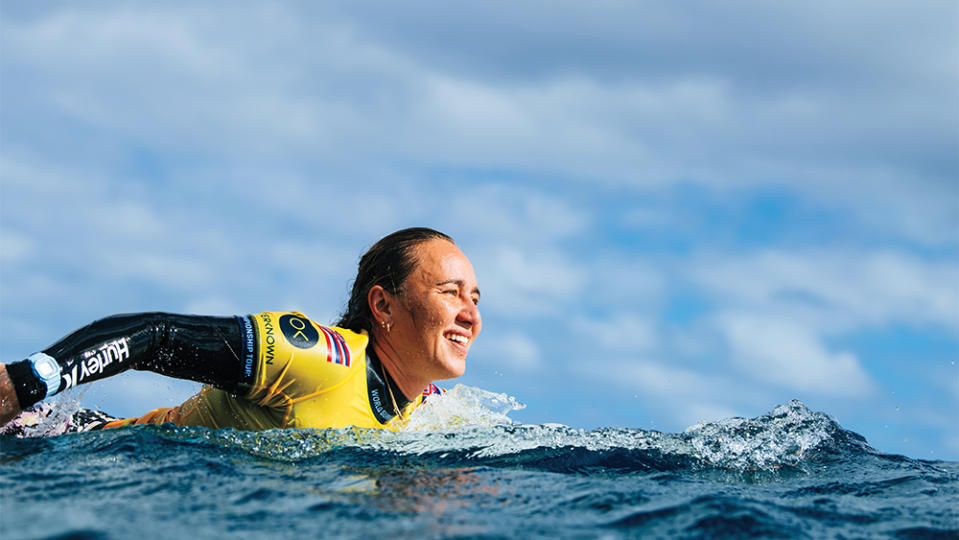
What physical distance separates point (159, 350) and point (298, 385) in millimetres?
943

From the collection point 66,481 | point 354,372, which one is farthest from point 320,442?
point 66,481

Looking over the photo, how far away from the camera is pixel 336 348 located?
20.3 feet

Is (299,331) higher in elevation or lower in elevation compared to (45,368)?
higher

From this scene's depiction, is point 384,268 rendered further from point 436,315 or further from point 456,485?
point 456,485

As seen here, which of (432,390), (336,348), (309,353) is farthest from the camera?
(432,390)

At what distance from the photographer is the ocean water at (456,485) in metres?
4.10

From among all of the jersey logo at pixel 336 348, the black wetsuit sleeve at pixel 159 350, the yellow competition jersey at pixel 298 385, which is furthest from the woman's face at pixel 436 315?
the black wetsuit sleeve at pixel 159 350

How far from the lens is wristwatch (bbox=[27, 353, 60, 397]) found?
5.15m

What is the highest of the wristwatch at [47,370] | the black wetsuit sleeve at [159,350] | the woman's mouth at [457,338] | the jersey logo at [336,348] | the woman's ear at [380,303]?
the woman's ear at [380,303]

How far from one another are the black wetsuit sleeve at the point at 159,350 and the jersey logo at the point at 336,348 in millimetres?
553

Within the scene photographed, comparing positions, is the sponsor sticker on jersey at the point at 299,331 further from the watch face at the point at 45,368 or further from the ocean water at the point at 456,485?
the watch face at the point at 45,368

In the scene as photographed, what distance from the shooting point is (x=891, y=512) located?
17.3 feet

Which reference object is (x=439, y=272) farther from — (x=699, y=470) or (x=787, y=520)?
(x=787, y=520)

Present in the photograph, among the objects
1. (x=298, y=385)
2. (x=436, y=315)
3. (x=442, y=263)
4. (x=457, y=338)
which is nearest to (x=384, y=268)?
(x=442, y=263)
